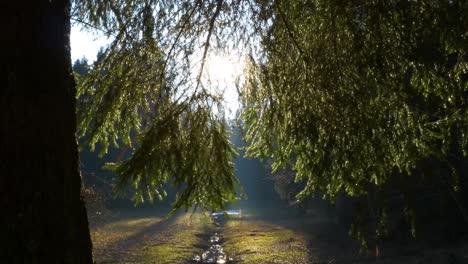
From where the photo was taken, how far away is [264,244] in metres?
22.4

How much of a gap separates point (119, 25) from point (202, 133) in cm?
125

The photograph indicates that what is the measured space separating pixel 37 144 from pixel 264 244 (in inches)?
823

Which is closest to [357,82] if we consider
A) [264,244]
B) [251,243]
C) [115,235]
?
[264,244]

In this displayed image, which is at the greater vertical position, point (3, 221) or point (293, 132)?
point (293, 132)

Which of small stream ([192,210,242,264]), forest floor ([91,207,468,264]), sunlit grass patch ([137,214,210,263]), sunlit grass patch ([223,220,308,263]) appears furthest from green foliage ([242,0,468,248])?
sunlit grass patch ([223,220,308,263])

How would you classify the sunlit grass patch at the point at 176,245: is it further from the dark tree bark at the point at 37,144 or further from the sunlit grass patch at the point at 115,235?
the dark tree bark at the point at 37,144

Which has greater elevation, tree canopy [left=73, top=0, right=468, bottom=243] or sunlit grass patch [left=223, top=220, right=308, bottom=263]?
tree canopy [left=73, top=0, right=468, bottom=243]

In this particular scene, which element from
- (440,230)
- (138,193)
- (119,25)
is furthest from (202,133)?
(440,230)

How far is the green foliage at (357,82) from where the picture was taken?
3691mm

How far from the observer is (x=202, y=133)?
4.32 m

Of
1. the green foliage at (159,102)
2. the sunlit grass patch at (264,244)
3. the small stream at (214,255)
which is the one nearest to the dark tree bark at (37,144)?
the green foliage at (159,102)

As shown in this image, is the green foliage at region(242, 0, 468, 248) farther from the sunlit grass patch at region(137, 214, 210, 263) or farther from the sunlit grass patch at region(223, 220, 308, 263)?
the sunlit grass patch at region(223, 220, 308, 263)

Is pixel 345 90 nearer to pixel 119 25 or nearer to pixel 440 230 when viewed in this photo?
pixel 119 25

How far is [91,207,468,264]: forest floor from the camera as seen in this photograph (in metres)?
17.3
